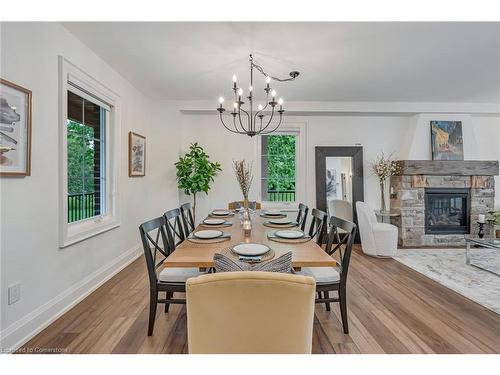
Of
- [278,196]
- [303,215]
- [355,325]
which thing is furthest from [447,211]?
[355,325]

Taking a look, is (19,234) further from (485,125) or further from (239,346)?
(485,125)

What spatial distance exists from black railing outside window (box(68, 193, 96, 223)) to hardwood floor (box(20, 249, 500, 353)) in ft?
2.70

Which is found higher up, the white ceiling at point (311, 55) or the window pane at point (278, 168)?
the white ceiling at point (311, 55)

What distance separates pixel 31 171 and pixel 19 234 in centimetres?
48

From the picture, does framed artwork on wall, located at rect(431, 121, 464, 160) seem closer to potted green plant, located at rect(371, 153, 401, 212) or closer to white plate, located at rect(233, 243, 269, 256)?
Answer: potted green plant, located at rect(371, 153, 401, 212)

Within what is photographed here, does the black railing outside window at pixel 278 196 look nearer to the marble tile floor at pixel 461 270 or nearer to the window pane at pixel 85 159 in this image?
the marble tile floor at pixel 461 270

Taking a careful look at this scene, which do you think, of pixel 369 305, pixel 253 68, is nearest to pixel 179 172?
pixel 253 68

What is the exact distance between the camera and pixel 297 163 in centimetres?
519

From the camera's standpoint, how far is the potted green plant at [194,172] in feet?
14.9

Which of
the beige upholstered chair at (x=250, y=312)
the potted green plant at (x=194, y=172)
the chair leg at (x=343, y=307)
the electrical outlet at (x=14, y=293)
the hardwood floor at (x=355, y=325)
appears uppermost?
the potted green plant at (x=194, y=172)

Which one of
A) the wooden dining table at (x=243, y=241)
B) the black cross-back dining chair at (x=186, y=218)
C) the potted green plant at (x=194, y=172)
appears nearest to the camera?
the wooden dining table at (x=243, y=241)

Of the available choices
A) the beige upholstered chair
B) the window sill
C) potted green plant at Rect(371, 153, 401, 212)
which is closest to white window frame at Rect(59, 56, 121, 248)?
the window sill

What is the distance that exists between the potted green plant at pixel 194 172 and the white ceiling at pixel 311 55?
1.05 metres

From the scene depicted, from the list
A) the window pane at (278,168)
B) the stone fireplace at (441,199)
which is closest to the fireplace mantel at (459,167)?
the stone fireplace at (441,199)
